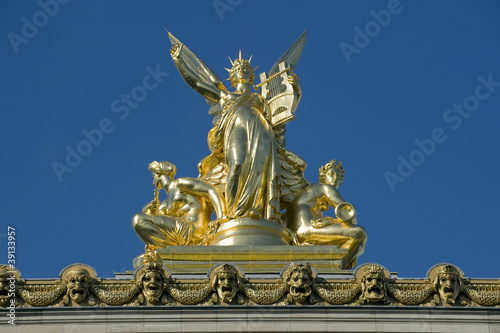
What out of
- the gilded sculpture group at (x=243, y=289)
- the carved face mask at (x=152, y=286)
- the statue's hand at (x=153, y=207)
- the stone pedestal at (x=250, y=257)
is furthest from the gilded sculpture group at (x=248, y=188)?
the carved face mask at (x=152, y=286)

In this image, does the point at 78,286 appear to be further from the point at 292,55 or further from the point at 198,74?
the point at 292,55

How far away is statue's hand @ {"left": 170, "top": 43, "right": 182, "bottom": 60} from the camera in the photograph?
5041 cm

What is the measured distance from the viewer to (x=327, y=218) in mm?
45125

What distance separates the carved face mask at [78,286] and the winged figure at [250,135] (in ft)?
26.0

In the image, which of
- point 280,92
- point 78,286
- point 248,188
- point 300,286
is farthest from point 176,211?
point 300,286

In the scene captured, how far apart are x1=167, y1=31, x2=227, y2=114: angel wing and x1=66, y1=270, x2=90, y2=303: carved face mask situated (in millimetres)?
12957

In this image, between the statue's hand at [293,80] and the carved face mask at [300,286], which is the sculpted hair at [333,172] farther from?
the carved face mask at [300,286]

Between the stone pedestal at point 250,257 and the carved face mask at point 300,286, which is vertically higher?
the stone pedestal at point 250,257

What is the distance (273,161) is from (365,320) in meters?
9.84

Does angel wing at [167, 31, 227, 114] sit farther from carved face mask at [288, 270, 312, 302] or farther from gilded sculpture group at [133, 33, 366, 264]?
carved face mask at [288, 270, 312, 302]

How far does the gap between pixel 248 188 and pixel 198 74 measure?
6.42 meters

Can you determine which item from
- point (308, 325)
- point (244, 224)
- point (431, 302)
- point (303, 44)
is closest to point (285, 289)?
point (308, 325)

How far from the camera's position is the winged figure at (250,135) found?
148 feet

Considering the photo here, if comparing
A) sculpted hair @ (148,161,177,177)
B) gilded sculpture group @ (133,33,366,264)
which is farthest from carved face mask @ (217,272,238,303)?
sculpted hair @ (148,161,177,177)
